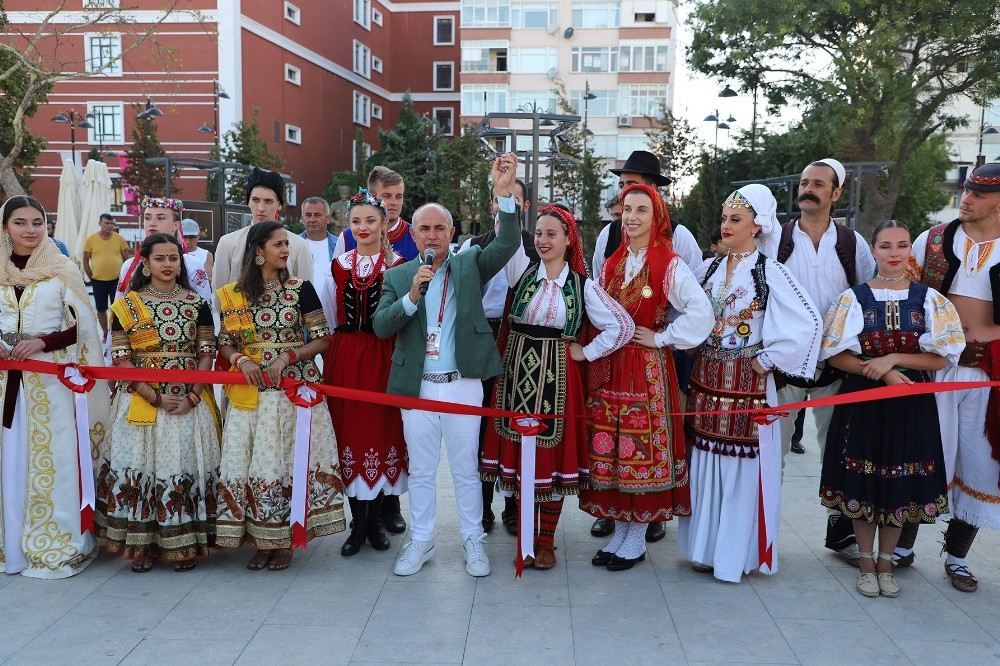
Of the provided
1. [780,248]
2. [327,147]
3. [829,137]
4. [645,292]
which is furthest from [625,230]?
[327,147]

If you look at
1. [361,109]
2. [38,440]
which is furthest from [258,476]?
[361,109]

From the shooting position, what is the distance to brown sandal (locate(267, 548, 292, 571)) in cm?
420

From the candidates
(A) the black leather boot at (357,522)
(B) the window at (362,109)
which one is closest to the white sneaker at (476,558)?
(A) the black leather boot at (357,522)

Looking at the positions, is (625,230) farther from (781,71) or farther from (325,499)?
(781,71)

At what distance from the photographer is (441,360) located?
4141mm

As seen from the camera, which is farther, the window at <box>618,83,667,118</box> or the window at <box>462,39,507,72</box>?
the window at <box>462,39,507,72</box>

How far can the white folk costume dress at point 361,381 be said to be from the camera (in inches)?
170

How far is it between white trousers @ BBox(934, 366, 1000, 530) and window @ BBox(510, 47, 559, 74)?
36.8 metres

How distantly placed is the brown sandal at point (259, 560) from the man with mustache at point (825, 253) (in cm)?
282

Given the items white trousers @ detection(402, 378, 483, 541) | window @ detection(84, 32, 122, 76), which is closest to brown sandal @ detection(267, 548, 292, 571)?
white trousers @ detection(402, 378, 483, 541)

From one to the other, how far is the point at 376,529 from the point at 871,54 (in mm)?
15740

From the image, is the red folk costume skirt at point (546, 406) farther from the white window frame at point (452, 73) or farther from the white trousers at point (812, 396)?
the white window frame at point (452, 73)

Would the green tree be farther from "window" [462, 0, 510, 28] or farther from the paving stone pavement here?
"window" [462, 0, 510, 28]

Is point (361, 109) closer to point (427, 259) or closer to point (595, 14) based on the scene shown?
point (595, 14)
